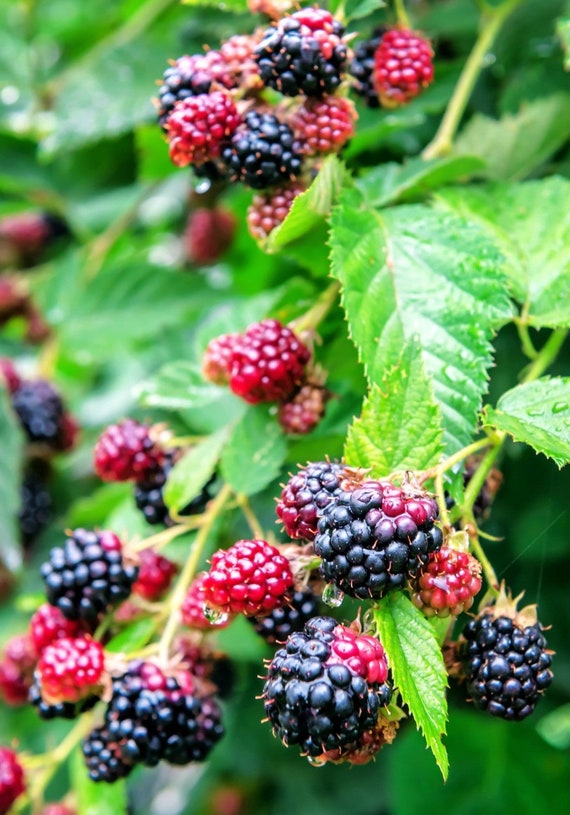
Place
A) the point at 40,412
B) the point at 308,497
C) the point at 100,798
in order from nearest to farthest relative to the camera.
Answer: the point at 308,497
the point at 100,798
the point at 40,412

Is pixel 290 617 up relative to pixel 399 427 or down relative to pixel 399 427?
down

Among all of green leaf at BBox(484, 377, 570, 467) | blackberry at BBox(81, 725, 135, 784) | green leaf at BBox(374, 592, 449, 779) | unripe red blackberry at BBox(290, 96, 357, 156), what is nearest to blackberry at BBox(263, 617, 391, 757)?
green leaf at BBox(374, 592, 449, 779)

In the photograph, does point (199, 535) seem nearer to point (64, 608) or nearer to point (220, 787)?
point (64, 608)

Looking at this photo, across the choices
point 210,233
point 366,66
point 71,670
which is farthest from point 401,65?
point 210,233

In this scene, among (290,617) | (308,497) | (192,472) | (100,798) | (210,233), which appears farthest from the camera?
(210,233)

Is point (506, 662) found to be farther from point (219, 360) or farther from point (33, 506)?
point (33, 506)

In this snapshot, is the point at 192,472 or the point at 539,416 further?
the point at 192,472
